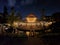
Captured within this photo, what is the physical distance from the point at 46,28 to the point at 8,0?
0.65 meters

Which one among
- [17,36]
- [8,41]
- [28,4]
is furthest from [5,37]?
[28,4]

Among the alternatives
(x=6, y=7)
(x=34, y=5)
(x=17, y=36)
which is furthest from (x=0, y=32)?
(x=34, y=5)

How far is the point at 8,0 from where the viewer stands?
158cm

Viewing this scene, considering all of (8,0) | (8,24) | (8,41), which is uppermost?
(8,0)

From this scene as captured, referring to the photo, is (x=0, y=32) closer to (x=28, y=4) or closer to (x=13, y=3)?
(x=13, y=3)

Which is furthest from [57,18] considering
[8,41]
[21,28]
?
[8,41]

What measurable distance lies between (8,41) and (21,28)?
11.7 inches

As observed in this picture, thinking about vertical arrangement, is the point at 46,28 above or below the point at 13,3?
below

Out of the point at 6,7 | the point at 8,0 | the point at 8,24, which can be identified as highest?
the point at 8,0

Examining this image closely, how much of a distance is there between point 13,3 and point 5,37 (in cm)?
49

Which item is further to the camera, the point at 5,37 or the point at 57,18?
the point at 5,37

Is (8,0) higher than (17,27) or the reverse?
higher

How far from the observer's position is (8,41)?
5.36ft

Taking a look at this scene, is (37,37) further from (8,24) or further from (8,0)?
(8,0)
